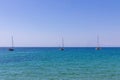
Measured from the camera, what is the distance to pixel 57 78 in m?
26.4

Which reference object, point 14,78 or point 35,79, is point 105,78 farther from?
point 14,78

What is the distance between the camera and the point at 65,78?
26.3 m

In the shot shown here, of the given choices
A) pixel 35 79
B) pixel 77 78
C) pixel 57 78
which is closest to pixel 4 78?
pixel 35 79

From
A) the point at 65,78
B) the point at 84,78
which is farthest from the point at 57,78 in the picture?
the point at 84,78

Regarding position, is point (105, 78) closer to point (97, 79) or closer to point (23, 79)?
point (97, 79)

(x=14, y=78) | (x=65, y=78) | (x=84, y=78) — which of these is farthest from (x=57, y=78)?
(x=14, y=78)

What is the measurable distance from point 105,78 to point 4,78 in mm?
10615

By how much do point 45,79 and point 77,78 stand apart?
3.33 m

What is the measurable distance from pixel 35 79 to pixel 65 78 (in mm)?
3121

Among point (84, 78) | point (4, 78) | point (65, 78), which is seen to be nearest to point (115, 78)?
point (84, 78)

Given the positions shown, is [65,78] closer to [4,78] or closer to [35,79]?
[35,79]

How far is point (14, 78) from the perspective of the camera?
26.6m

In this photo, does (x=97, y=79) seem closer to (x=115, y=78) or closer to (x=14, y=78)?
(x=115, y=78)

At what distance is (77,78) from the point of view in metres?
26.2
